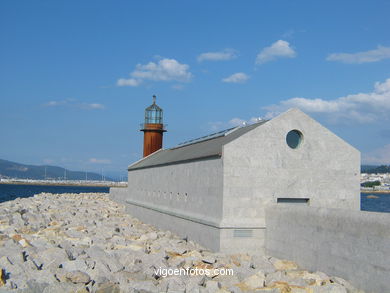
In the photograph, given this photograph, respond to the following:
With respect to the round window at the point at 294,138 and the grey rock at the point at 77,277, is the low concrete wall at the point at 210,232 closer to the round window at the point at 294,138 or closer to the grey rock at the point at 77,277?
the round window at the point at 294,138

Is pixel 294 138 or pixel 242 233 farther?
pixel 294 138

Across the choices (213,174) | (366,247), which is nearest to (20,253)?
(213,174)

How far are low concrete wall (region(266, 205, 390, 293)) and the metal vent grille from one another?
584 millimetres

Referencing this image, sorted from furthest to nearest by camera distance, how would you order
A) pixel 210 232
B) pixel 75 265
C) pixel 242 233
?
pixel 210 232 → pixel 242 233 → pixel 75 265

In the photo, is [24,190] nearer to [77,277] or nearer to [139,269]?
[139,269]

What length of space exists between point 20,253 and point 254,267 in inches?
265

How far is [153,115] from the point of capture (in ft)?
121

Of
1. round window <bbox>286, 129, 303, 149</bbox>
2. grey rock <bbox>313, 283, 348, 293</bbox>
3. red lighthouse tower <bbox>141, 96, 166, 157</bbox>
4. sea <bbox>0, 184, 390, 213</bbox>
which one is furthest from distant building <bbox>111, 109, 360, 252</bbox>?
sea <bbox>0, 184, 390, 213</bbox>

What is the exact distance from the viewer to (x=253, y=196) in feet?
51.7

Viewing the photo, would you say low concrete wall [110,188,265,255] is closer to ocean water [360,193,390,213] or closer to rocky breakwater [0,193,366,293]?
rocky breakwater [0,193,366,293]

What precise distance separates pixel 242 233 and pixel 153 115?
2255 cm

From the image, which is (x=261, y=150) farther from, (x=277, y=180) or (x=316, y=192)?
(x=316, y=192)

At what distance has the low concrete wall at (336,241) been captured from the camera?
35.4 feet

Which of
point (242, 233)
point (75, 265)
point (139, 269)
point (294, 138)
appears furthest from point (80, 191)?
point (139, 269)
